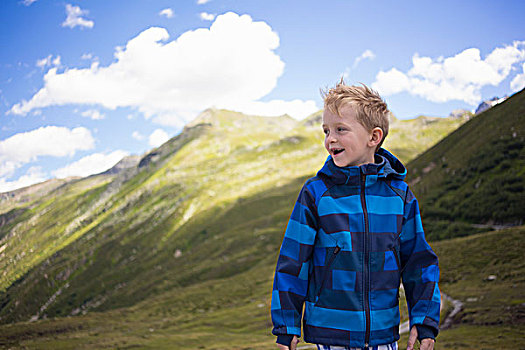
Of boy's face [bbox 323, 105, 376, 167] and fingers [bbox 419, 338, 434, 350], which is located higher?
boy's face [bbox 323, 105, 376, 167]

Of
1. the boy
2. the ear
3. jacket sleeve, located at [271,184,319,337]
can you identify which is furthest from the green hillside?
jacket sleeve, located at [271,184,319,337]

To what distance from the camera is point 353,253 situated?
13.1 feet

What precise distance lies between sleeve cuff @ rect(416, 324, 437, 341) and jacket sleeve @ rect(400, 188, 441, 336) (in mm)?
14

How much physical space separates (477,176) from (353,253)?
119 m

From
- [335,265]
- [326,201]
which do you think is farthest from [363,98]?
[335,265]

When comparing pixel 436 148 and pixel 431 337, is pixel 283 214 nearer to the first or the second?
pixel 436 148

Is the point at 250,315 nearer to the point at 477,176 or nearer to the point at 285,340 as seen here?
the point at 477,176

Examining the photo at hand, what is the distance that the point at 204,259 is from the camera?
182 meters

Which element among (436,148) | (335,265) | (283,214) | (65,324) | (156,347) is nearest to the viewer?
(335,265)

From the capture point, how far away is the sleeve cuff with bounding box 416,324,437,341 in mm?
4000

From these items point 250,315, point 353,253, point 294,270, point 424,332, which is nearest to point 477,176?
point 250,315

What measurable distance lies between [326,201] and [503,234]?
70.2 metres

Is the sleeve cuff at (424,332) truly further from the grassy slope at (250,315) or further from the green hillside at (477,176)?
the green hillside at (477,176)

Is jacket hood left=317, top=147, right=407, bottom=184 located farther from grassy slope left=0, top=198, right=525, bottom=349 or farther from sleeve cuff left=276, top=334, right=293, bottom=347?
grassy slope left=0, top=198, right=525, bottom=349
